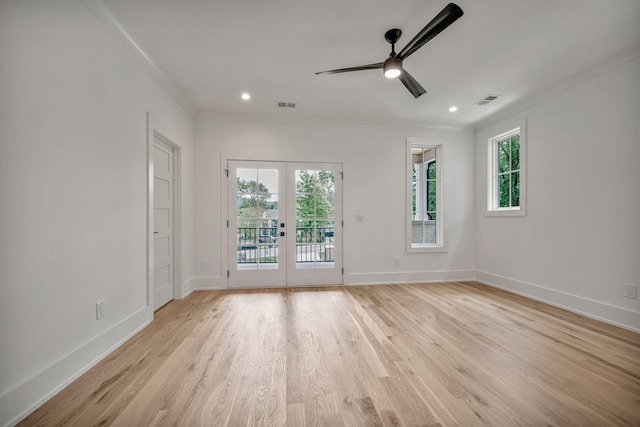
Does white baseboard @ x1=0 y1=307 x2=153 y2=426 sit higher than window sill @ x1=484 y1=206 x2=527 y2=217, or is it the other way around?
window sill @ x1=484 y1=206 x2=527 y2=217

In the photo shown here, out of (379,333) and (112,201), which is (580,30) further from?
(112,201)

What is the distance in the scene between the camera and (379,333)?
7.85 ft

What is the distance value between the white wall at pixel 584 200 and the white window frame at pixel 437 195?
0.95 m

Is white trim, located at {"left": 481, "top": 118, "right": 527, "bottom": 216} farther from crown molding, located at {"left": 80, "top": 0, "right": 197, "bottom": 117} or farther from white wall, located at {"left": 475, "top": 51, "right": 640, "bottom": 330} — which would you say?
crown molding, located at {"left": 80, "top": 0, "right": 197, "bottom": 117}

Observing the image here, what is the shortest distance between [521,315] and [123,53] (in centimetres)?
466

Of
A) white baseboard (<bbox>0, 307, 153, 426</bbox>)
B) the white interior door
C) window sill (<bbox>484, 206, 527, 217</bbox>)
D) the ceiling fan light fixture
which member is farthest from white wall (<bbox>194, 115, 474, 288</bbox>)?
the ceiling fan light fixture

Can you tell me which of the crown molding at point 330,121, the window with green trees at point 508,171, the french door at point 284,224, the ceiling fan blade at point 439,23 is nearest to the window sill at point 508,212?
the window with green trees at point 508,171

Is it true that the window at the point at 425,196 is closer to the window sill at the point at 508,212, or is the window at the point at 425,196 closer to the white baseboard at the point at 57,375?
the window sill at the point at 508,212

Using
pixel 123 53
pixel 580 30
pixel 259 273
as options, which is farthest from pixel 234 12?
pixel 259 273

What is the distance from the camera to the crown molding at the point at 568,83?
248 cm

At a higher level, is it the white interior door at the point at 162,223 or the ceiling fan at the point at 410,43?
the ceiling fan at the point at 410,43

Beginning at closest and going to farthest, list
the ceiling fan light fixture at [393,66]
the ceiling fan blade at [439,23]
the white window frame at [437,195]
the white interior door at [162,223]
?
the ceiling fan blade at [439,23] → the ceiling fan light fixture at [393,66] → the white interior door at [162,223] → the white window frame at [437,195]

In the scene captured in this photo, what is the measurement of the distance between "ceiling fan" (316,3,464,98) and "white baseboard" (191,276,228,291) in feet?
10.4

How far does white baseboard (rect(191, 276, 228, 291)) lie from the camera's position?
12.6 ft
